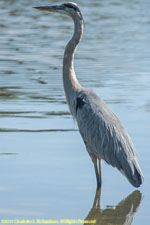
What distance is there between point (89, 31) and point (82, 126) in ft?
40.6

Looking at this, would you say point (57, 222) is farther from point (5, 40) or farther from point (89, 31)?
point (89, 31)

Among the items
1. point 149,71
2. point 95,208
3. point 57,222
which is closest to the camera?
point 57,222

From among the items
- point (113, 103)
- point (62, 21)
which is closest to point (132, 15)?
point (62, 21)

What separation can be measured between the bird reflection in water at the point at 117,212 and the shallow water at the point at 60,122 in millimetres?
10

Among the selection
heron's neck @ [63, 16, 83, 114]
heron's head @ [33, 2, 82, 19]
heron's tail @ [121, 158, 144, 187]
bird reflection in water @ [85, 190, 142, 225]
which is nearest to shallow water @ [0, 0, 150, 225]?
bird reflection in water @ [85, 190, 142, 225]

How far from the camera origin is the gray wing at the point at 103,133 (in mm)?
6387

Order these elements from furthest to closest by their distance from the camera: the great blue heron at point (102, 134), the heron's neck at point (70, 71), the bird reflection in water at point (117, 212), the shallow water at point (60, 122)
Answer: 1. the heron's neck at point (70, 71)
2. the great blue heron at point (102, 134)
3. the shallow water at point (60, 122)
4. the bird reflection in water at point (117, 212)

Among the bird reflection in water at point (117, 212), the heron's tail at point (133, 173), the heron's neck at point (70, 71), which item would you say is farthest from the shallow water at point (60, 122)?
the heron's neck at point (70, 71)

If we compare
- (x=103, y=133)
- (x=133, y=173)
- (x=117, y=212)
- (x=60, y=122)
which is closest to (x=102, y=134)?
(x=103, y=133)

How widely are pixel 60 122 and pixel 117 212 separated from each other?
9.68 ft

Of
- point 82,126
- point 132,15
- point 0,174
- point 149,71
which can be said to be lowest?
point 132,15

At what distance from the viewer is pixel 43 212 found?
5.79 m

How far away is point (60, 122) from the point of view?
8734 mm

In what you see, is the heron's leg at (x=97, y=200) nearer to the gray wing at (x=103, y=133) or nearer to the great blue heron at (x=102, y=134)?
the great blue heron at (x=102, y=134)
